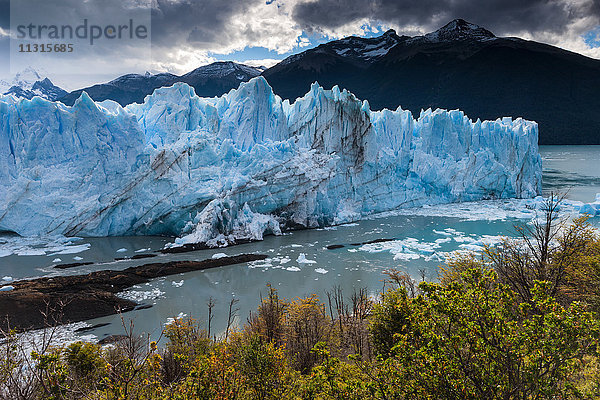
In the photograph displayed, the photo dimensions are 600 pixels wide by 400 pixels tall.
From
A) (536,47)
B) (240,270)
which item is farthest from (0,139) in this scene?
(536,47)

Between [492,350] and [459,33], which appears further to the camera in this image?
[459,33]

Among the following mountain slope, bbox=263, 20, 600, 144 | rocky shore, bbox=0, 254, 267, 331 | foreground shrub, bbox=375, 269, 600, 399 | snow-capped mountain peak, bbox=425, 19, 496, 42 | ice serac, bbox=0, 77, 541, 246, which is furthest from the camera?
snow-capped mountain peak, bbox=425, 19, 496, 42

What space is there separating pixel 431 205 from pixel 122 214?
21048 mm

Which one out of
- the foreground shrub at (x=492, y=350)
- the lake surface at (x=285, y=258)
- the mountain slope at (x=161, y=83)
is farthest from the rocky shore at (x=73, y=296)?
the mountain slope at (x=161, y=83)

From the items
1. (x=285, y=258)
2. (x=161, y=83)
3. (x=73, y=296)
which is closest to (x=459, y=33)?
(x=161, y=83)

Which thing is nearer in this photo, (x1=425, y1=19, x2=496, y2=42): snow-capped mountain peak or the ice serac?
the ice serac

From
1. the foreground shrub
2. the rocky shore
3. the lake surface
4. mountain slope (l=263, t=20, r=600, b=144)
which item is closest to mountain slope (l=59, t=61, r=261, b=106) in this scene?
mountain slope (l=263, t=20, r=600, b=144)

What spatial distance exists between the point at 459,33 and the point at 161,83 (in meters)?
95.7

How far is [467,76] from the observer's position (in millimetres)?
92875

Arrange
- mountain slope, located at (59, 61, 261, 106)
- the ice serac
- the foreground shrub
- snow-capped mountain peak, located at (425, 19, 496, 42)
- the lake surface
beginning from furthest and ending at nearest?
1. snow-capped mountain peak, located at (425, 19, 496, 42)
2. mountain slope, located at (59, 61, 261, 106)
3. the ice serac
4. the lake surface
5. the foreground shrub

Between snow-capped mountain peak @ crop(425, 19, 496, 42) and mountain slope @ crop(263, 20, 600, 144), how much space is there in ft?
1.02

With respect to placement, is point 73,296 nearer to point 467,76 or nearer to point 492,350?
point 492,350

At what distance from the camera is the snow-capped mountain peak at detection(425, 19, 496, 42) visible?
107375 millimetres

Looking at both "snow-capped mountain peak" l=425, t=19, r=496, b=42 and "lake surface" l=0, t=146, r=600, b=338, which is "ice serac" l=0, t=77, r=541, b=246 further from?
"snow-capped mountain peak" l=425, t=19, r=496, b=42
